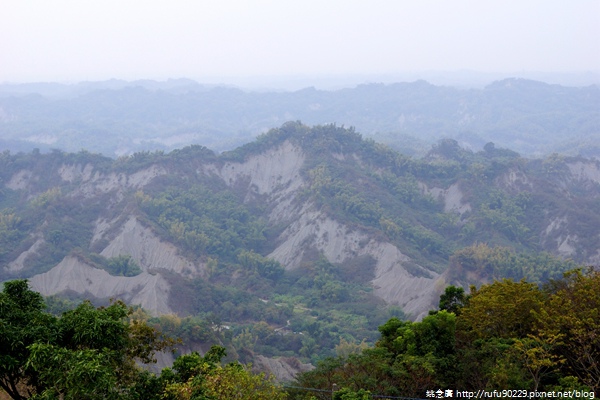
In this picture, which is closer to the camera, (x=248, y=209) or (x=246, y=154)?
(x=248, y=209)

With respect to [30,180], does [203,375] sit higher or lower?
higher

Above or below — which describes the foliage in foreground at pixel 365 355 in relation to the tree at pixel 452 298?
above

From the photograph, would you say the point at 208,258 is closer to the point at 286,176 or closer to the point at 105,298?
the point at 105,298

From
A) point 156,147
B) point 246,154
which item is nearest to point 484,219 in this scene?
point 246,154

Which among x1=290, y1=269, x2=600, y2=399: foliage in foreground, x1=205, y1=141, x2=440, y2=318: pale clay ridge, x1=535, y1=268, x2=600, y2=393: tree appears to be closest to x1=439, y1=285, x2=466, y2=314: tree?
x1=290, y1=269, x2=600, y2=399: foliage in foreground

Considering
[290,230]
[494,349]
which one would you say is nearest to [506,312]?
[494,349]

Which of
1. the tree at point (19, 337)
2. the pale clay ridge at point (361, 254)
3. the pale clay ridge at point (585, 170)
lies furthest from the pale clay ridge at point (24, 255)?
the pale clay ridge at point (585, 170)

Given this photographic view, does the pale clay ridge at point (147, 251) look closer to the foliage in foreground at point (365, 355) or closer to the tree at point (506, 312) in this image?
the foliage in foreground at point (365, 355)
